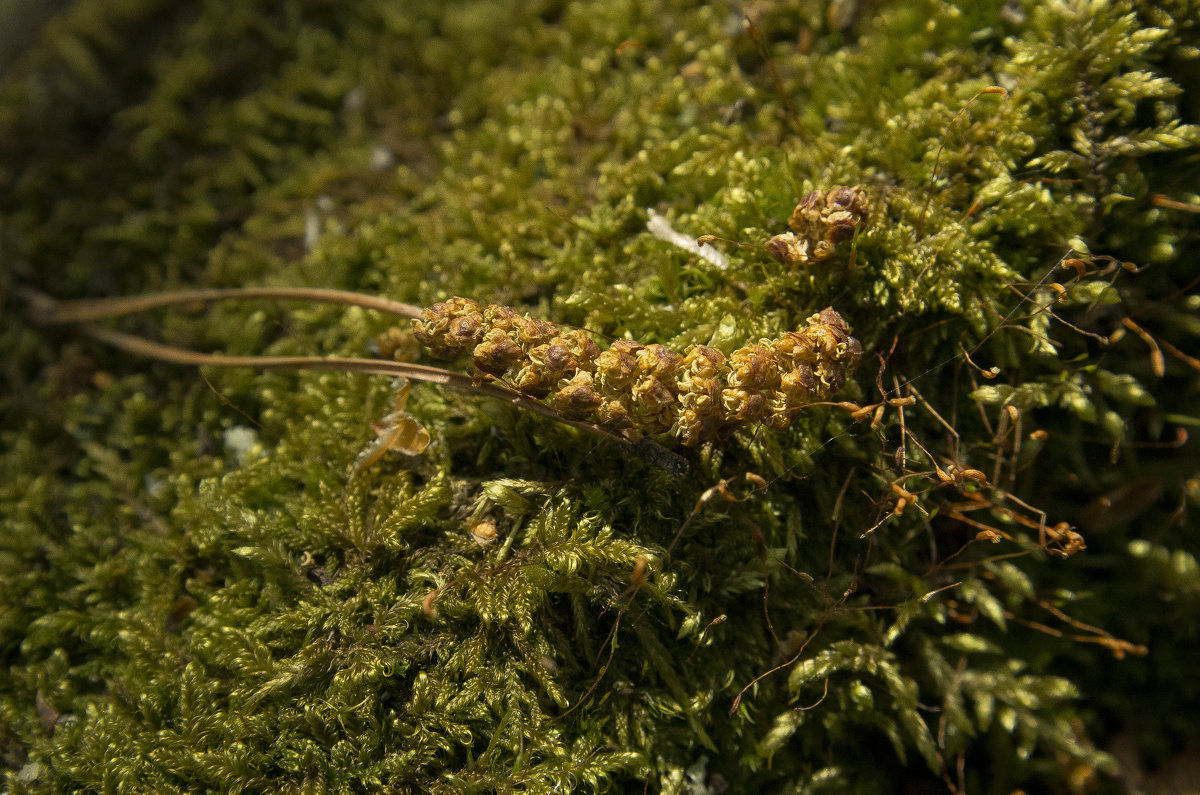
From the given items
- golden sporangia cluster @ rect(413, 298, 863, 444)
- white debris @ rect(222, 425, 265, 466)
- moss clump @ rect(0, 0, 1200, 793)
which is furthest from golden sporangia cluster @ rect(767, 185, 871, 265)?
white debris @ rect(222, 425, 265, 466)

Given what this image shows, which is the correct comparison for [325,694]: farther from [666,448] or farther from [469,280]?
[469,280]

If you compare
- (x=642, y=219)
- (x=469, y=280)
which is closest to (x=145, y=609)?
(x=469, y=280)

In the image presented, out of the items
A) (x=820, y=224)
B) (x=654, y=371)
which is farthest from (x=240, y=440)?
(x=820, y=224)

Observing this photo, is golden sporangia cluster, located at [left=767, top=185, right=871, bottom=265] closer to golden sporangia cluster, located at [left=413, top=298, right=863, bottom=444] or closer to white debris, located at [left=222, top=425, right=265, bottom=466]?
golden sporangia cluster, located at [left=413, top=298, right=863, bottom=444]

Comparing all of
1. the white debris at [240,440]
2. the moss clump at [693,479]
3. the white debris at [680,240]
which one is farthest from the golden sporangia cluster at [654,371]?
the white debris at [240,440]

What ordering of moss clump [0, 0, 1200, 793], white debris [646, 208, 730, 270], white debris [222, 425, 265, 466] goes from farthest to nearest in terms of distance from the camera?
white debris [222, 425, 265, 466] → white debris [646, 208, 730, 270] → moss clump [0, 0, 1200, 793]

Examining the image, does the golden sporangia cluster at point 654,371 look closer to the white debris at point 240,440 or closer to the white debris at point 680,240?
the white debris at point 680,240

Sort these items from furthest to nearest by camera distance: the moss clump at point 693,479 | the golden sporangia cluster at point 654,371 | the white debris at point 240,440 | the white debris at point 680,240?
the white debris at point 240,440 → the white debris at point 680,240 → the moss clump at point 693,479 → the golden sporangia cluster at point 654,371
